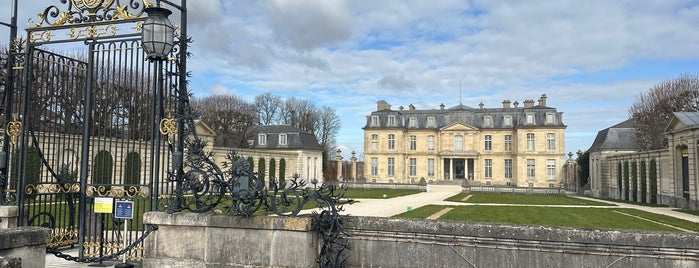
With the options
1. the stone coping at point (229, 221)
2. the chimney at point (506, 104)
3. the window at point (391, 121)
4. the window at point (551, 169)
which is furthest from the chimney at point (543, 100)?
the stone coping at point (229, 221)

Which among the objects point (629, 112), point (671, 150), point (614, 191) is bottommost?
point (614, 191)

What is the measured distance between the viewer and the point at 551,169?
4609cm

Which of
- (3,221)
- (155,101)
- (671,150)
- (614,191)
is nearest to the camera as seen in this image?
(155,101)

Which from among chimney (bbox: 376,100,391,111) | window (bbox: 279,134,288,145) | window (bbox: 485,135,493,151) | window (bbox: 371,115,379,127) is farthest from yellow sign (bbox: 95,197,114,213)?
chimney (bbox: 376,100,391,111)

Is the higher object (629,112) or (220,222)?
(629,112)

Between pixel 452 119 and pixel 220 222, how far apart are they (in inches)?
1859

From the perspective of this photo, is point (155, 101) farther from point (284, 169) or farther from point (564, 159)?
point (564, 159)

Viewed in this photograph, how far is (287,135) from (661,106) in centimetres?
2737

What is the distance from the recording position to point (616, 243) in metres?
3.95

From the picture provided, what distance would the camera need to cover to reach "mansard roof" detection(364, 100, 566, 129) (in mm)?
46125

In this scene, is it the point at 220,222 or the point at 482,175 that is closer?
the point at 220,222

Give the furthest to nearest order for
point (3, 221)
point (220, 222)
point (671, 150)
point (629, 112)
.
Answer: point (629, 112), point (671, 150), point (3, 221), point (220, 222)

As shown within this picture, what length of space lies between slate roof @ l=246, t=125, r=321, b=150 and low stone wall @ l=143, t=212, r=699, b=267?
36.2m

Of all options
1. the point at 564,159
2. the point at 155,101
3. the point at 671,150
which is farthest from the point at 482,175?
the point at 155,101
